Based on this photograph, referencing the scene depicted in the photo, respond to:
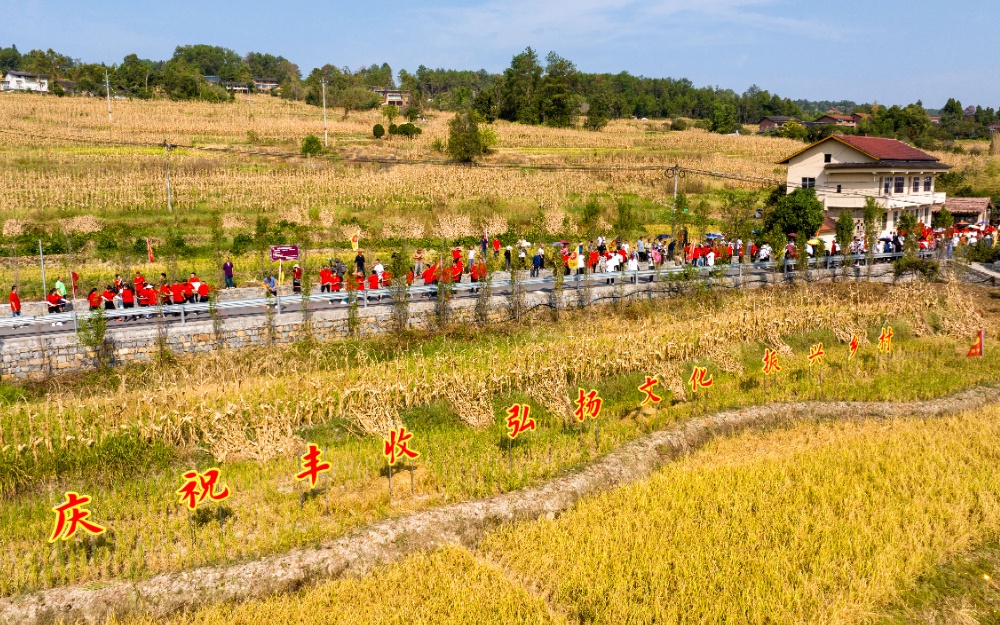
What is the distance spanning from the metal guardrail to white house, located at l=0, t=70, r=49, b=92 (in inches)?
3563

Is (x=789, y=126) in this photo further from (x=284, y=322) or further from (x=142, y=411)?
(x=142, y=411)

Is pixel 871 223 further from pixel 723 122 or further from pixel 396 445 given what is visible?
pixel 723 122

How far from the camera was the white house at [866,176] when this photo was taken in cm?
4169

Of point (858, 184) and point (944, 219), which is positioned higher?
point (858, 184)

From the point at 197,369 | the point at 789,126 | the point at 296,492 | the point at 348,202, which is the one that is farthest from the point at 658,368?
the point at 789,126

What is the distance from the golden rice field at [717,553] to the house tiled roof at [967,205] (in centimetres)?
3921

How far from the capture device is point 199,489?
35.1ft

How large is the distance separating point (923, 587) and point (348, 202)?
34.3 meters

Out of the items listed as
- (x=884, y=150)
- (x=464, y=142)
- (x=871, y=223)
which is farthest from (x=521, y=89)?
(x=871, y=223)

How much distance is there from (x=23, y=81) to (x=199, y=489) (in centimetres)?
10520

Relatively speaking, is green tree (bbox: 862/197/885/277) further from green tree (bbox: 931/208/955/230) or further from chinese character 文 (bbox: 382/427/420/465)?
chinese character 文 (bbox: 382/427/420/465)

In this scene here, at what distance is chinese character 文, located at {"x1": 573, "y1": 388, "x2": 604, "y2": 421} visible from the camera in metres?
14.4

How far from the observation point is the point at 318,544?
34.6 feet

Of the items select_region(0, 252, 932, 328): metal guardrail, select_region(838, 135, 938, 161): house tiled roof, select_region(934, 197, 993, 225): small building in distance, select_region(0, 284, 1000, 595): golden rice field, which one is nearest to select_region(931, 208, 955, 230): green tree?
select_region(934, 197, 993, 225): small building in distance
